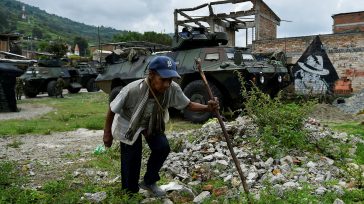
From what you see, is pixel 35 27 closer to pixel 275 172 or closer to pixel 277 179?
pixel 275 172

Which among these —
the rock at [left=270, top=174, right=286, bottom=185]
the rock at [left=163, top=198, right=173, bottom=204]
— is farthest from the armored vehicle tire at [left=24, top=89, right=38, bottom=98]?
the rock at [left=163, top=198, right=173, bottom=204]

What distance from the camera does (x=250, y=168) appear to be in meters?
5.27

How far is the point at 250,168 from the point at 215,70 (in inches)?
199

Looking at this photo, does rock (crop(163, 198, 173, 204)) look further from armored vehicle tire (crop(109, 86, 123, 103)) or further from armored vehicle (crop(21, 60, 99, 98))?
armored vehicle (crop(21, 60, 99, 98))

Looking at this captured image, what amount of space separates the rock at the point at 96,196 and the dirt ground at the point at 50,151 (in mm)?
1177

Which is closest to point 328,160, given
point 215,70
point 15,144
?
point 215,70

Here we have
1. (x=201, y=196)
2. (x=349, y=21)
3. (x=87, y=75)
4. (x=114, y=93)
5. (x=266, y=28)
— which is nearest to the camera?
(x=201, y=196)

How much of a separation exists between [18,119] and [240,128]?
7165 millimetres

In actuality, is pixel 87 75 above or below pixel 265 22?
below

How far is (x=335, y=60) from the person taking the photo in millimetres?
15266

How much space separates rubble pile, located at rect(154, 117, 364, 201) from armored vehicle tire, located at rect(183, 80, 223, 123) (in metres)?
3.51

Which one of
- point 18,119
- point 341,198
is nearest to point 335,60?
point 18,119

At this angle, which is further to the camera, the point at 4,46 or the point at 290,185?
the point at 4,46

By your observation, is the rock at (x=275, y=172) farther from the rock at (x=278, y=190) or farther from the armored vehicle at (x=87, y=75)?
the armored vehicle at (x=87, y=75)
